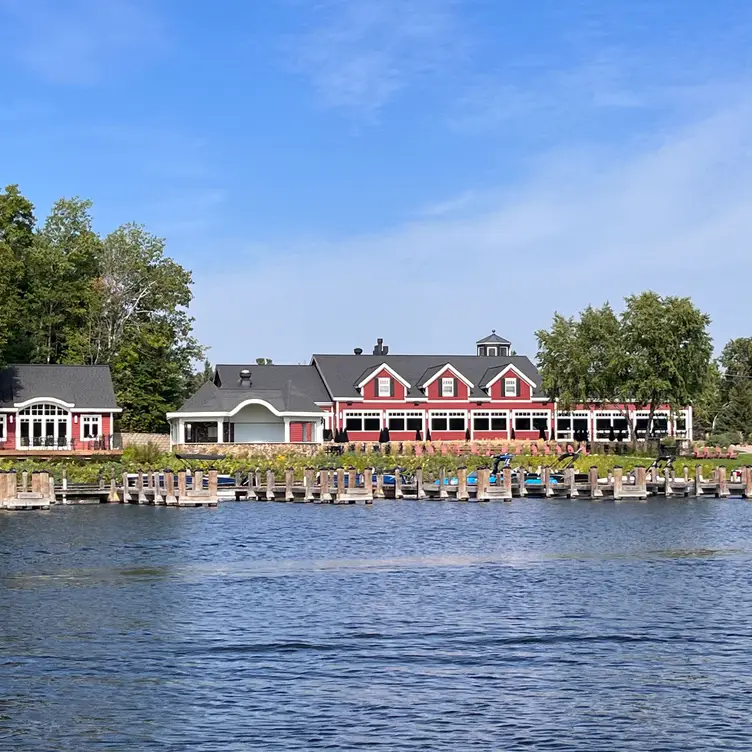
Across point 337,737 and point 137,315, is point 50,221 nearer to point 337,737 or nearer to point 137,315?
point 137,315

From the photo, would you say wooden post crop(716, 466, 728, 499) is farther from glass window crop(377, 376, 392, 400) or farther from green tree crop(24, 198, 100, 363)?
green tree crop(24, 198, 100, 363)

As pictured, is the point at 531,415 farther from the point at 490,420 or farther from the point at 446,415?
the point at 446,415

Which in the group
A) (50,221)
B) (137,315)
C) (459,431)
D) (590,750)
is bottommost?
(590,750)

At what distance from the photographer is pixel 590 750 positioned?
728 inches

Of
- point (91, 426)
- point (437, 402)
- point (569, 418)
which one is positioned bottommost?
point (91, 426)

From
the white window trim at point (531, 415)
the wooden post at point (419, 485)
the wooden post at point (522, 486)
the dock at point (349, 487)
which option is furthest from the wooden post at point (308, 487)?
the white window trim at point (531, 415)

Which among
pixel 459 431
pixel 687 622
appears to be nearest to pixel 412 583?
pixel 687 622

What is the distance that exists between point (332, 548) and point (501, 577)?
852 cm

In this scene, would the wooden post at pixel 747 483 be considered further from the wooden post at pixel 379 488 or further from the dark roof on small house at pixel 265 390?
the dark roof on small house at pixel 265 390

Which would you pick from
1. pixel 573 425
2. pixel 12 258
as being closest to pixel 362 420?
pixel 573 425

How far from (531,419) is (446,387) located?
703 cm

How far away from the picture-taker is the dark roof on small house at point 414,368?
95688 mm

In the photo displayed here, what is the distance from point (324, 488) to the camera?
61594 millimetres

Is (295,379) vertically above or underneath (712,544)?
above
